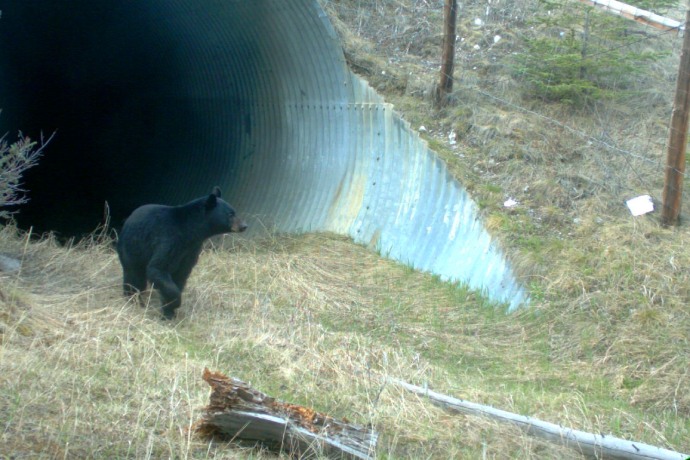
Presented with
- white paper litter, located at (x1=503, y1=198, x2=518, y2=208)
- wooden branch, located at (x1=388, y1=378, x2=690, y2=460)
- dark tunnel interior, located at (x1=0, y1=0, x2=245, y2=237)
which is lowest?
dark tunnel interior, located at (x1=0, y1=0, x2=245, y2=237)

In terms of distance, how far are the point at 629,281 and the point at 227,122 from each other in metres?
9.55

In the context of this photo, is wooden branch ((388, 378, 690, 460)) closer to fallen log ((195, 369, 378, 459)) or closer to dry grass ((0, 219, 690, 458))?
dry grass ((0, 219, 690, 458))

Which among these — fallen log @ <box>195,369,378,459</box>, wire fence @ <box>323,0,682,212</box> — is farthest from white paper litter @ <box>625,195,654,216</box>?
fallen log @ <box>195,369,378,459</box>

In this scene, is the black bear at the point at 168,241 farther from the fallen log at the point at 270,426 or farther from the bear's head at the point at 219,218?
the fallen log at the point at 270,426

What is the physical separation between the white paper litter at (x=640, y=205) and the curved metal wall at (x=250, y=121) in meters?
1.78

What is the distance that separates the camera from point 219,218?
29.0 feet

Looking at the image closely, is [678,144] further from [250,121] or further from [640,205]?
[250,121]

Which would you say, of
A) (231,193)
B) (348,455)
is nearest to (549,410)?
(348,455)

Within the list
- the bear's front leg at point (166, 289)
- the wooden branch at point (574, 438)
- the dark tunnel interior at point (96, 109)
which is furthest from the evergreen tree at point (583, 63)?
the wooden branch at point (574, 438)

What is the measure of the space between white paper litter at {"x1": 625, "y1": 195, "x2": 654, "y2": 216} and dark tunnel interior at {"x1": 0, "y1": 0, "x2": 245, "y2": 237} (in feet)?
27.6

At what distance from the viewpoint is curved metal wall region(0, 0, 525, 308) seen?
38.0 feet

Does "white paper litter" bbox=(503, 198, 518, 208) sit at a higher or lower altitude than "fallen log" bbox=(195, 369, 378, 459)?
lower

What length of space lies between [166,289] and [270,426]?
158 inches

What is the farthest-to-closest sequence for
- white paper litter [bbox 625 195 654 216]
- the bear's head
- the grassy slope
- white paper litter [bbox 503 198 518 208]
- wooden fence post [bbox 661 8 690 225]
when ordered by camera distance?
white paper litter [bbox 503 198 518 208], white paper litter [bbox 625 195 654 216], wooden fence post [bbox 661 8 690 225], the bear's head, the grassy slope
